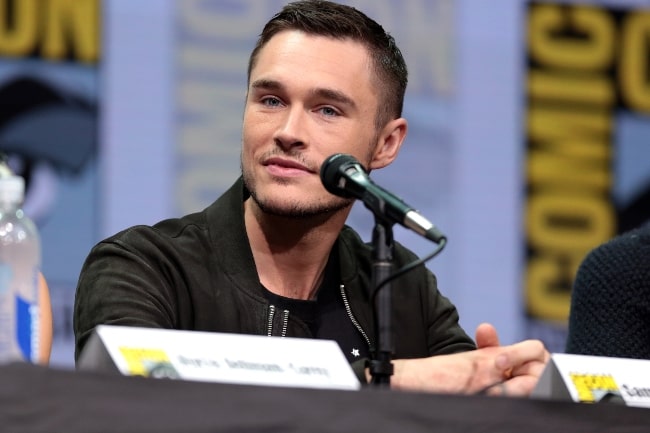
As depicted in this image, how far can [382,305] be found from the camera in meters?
1.78

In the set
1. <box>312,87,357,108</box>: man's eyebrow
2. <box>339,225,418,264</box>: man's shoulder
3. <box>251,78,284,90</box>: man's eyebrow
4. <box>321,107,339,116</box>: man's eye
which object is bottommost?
<box>339,225,418,264</box>: man's shoulder

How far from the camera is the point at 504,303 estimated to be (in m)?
3.91

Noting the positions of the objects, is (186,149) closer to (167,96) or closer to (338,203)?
(167,96)

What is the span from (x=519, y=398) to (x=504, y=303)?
2.47 m

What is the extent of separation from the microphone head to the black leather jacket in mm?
430

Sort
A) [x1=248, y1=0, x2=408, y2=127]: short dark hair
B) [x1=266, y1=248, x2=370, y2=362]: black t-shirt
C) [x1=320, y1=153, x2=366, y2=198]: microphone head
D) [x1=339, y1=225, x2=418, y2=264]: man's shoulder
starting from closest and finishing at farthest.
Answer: [x1=320, y1=153, x2=366, y2=198]: microphone head → [x1=266, y1=248, x2=370, y2=362]: black t-shirt → [x1=248, y1=0, x2=408, y2=127]: short dark hair → [x1=339, y1=225, x2=418, y2=264]: man's shoulder

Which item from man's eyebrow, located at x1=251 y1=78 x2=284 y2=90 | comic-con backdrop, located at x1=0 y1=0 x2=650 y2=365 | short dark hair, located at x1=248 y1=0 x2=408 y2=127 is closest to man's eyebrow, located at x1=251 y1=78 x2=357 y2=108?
man's eyebrow, located at x1=251 y1=78 x2=284 y2=90

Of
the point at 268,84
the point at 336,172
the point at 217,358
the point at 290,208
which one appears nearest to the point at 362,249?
the point at 290,208

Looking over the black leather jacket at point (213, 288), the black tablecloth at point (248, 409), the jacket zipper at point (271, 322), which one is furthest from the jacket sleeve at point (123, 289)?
the black tablecloth at point (248, 409)

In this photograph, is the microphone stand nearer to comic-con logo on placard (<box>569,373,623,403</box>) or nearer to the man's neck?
comic-con logo on placard (<box>569,373,623,403</box>)

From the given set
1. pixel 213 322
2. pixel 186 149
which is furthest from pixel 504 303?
pixel 213 322

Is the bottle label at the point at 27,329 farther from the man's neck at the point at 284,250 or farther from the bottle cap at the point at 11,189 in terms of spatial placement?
the man's neck at the point at 284,250

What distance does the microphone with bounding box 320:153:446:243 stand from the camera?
68.9 inches

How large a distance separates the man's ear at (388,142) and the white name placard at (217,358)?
120 centimetres
